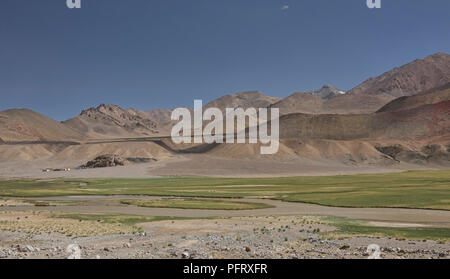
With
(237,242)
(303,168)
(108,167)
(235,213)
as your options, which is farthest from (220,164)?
(237,242)

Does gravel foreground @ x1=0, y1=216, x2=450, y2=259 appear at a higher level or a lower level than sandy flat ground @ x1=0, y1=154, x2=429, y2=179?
higher

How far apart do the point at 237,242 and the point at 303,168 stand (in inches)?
5925

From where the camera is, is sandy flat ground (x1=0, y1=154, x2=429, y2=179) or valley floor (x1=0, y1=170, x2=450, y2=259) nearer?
valley floor (x1=0, y1=170, x2=450, y2=259)

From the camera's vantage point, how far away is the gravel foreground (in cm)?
2042

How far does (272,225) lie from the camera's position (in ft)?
108

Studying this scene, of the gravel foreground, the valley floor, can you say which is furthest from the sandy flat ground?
the gravel foreground

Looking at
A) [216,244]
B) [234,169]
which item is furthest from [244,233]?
[234,169]

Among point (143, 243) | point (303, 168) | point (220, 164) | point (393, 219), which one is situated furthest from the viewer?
point (220, 164)

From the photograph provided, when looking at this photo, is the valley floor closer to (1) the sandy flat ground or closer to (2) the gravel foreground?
(2) the gravel foreground

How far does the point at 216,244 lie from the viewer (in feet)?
78.8

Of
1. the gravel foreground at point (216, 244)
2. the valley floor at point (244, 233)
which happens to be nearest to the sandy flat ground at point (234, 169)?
the valley floor at point (244, 233)
